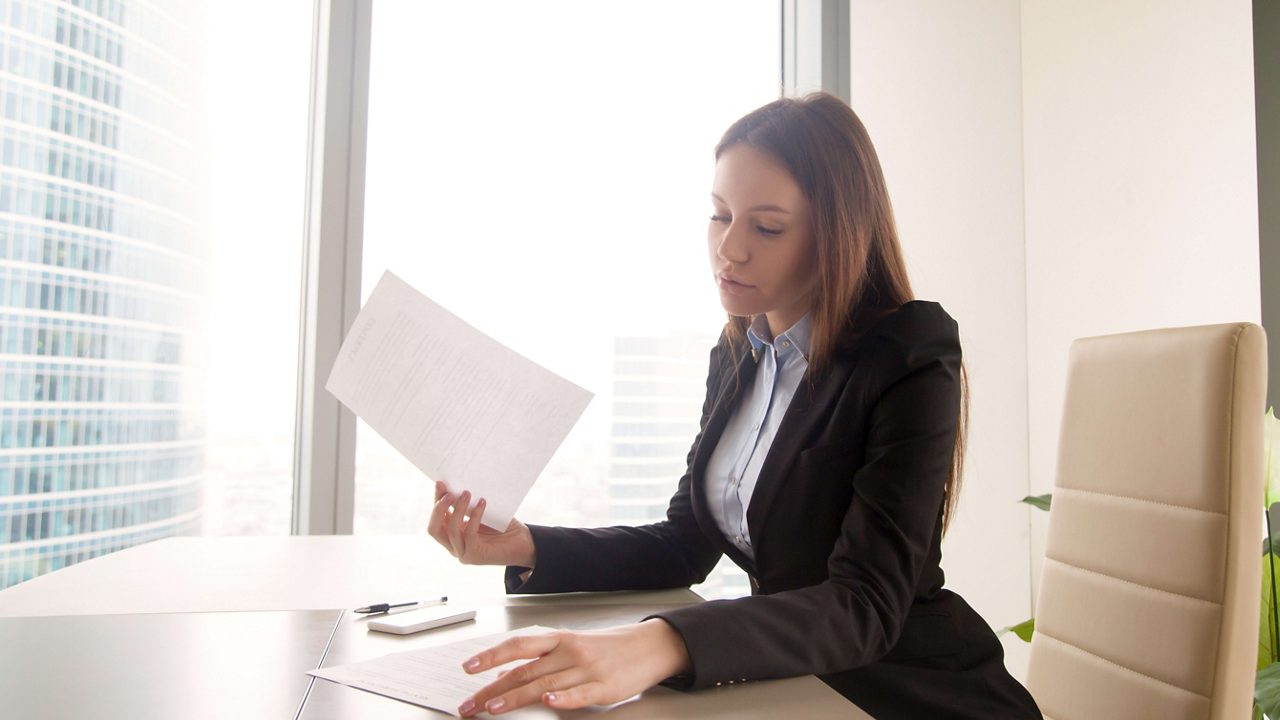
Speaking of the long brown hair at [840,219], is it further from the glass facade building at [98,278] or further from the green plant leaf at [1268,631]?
the glass facade building at [98,278]

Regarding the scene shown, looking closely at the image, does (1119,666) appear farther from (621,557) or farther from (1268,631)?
(1268,631)

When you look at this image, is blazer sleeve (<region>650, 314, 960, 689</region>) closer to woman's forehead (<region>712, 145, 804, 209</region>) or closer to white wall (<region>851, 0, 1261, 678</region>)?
woman's forehead (<region>712, 145, 804, 209</region>)

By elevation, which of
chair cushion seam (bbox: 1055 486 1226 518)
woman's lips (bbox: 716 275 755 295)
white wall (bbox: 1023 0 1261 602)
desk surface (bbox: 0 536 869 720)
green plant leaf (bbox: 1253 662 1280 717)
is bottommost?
green plant leaf (bbox: 1253 662 1280 717)

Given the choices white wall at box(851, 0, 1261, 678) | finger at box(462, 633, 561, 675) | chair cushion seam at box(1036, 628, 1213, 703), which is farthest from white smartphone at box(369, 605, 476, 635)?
white wall at box(851, 0, 1261, 678)

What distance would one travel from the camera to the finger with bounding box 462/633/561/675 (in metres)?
0.73

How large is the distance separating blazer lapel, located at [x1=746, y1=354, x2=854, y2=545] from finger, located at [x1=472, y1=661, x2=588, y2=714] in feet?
1.61

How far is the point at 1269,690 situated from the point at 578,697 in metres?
1.41

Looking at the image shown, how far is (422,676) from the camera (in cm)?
81

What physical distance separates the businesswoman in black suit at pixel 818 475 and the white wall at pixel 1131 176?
133 cm

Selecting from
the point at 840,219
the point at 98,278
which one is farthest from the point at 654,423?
the point at 840,219

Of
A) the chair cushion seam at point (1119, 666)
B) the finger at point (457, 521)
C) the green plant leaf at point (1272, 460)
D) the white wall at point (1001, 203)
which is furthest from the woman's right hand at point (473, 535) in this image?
the white wall at point (1001, 203)

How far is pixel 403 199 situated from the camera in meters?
2.51

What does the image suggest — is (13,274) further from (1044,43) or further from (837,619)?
(1044,43)

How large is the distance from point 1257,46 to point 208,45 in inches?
98.3
